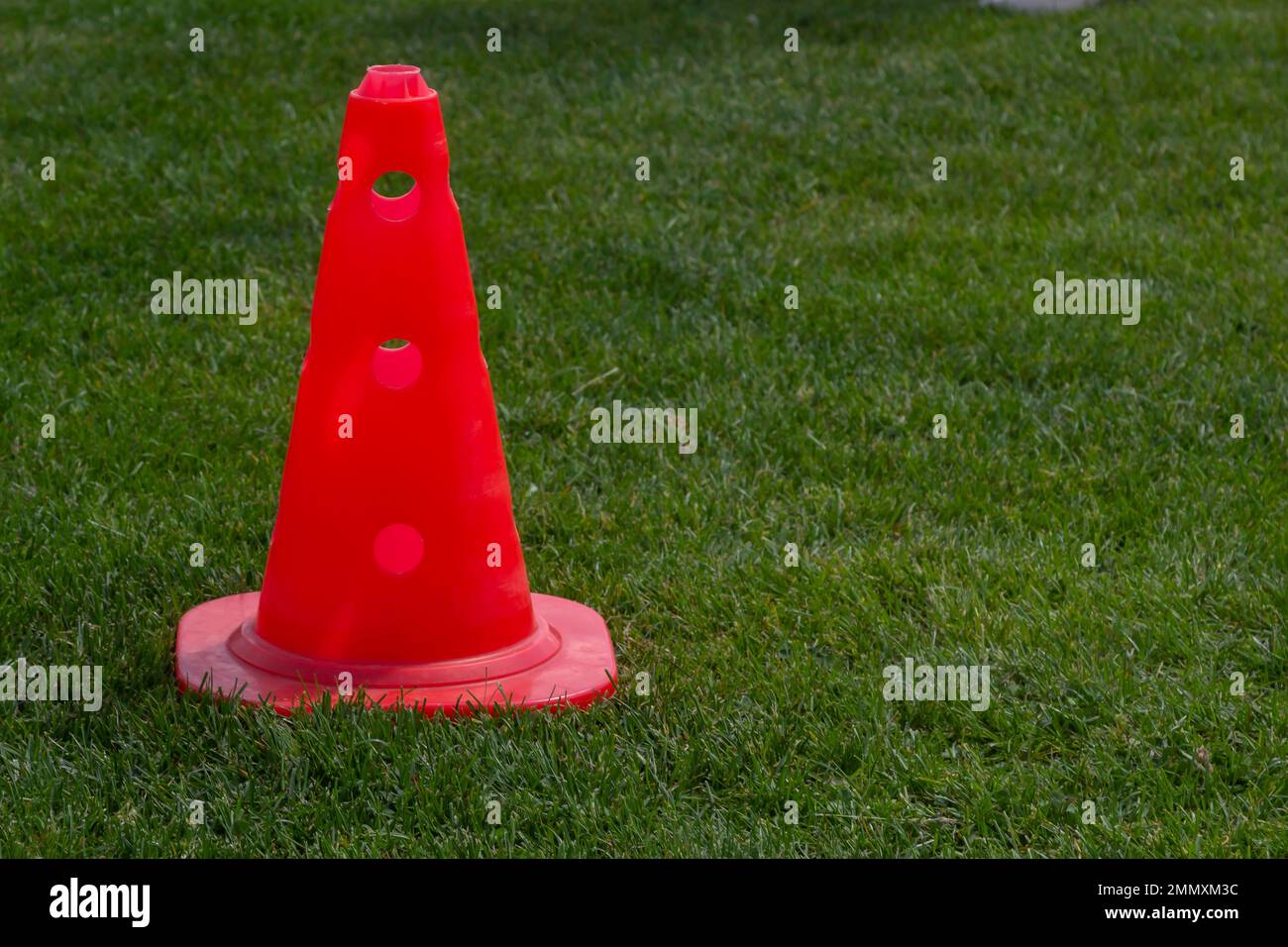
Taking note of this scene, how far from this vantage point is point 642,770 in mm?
3246

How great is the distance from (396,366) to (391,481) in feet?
0.89

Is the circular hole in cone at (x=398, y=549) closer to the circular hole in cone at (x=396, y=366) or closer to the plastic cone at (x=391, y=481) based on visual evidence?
the plastic cone at (x=391, y=481)

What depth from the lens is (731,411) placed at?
16.6 ft

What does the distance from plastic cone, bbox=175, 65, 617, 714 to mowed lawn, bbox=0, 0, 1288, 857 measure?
157mm

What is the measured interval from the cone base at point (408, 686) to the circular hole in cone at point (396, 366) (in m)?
0.61

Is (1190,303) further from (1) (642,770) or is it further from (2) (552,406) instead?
(1) (642,770)

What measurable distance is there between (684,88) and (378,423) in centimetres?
515

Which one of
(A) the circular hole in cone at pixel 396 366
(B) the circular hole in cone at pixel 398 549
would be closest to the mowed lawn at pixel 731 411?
(B) the circular hole in cone at pixel 398 549

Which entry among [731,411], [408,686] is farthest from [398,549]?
[731,411]

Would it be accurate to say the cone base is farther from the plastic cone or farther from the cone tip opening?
the cone tip opening

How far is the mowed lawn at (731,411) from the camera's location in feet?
10.4

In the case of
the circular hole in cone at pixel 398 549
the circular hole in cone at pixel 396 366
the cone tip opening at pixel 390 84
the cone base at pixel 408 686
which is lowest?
the cone base at pixel 408 686
